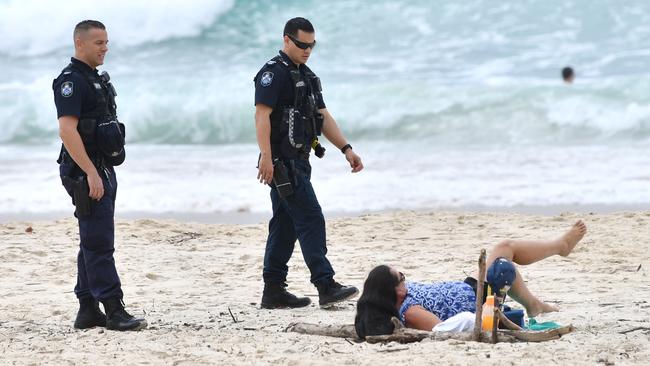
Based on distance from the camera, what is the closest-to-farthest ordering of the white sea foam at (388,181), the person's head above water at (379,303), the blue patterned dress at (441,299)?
the person's head above water at (379,303), the blue patterned dress at (441,299), the white sea foam at (388,181)

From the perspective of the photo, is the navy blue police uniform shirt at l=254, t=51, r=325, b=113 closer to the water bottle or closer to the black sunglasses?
the black sunglasses

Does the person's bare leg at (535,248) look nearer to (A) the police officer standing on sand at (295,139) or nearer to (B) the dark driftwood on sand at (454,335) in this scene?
(B) the dark driftwood on sand at (454,335)

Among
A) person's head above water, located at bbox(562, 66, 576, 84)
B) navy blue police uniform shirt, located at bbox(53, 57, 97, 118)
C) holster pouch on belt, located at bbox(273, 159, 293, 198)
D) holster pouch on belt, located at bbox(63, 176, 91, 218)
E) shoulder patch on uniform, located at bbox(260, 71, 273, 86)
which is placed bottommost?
holster pouch on belt, located at bbox(63, 176, 91, 218)

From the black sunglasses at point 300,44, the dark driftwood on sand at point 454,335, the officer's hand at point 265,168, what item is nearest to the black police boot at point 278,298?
the officer's hand at point 265,168

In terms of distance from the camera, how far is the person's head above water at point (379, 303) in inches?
220

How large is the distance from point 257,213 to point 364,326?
5700 mm

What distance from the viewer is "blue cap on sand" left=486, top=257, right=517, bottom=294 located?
580 cm

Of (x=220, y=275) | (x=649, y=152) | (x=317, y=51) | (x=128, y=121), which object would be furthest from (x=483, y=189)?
(x=317, y=51)

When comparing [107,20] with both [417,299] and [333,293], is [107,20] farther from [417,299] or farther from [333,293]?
[417,299]

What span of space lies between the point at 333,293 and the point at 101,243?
137 cm

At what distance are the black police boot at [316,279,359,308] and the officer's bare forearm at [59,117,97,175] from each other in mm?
1544

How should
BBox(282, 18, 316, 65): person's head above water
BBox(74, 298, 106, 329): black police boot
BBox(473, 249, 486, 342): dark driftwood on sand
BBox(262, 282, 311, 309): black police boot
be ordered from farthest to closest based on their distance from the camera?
BBox(262, 282, 311, 309): black police boot, BBox(282, 18, 316, 65): person's head above water, BBox(74, 298, 106, 329): black police boot, BBox(473, 249, 486, 342): dark driftwood on sand

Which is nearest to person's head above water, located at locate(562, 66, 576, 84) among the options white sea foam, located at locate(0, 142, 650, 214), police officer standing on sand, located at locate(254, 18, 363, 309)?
white sea foam, located at locate(0, 142, 650, 214)

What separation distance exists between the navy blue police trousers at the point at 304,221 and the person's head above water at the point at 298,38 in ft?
→ 1.94
